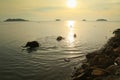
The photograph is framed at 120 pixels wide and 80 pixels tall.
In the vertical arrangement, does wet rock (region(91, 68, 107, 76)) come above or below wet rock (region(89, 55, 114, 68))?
below

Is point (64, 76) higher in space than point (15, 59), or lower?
lower

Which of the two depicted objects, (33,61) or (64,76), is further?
(33,61)

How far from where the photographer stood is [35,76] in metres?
23.4

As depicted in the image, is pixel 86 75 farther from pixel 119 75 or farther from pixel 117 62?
pixel 117 62

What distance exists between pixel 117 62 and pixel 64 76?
7.32 meters

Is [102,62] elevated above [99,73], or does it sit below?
above

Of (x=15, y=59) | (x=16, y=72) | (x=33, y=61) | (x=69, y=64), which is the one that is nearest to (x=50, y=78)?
(x=16, y=72)

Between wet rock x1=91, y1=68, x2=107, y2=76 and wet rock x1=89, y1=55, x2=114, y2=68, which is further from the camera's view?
wet rock x1=89, y1=55, x2=114, y2=68

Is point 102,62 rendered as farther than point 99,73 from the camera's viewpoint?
Yes

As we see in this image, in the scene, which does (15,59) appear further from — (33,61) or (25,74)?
(25,74)

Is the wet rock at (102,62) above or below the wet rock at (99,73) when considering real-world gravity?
above

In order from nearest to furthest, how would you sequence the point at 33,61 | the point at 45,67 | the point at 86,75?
the point at 86,75
the point at 45,67
the point at 33,61

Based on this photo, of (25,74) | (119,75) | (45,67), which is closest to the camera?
(119,75)

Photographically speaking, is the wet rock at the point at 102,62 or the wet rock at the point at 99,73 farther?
the wet rock at the point at 102,62
